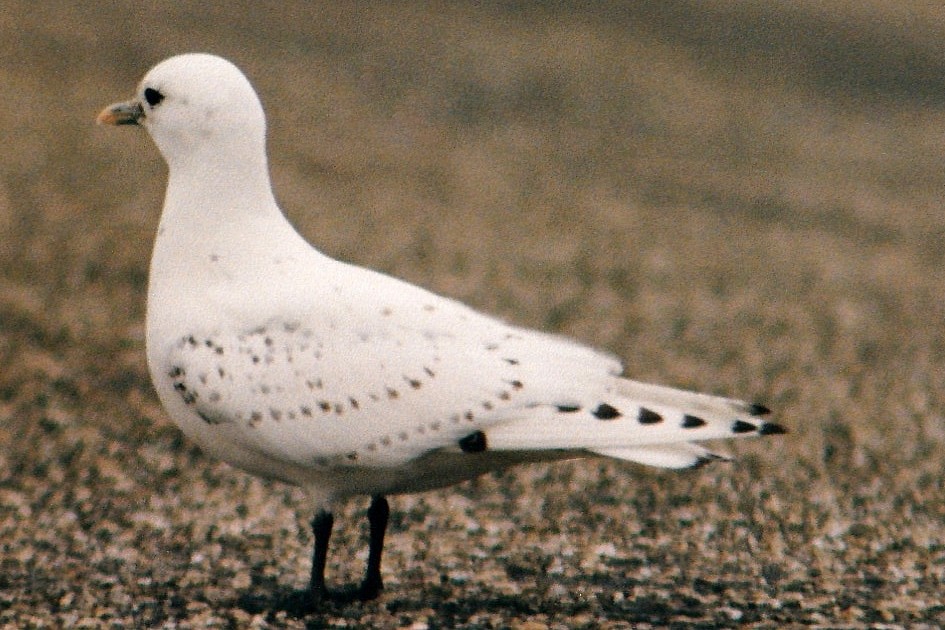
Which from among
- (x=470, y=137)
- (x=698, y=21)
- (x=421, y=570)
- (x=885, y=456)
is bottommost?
(x=421, y=570)

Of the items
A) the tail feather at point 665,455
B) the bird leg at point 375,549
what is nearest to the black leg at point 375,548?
the bird leg at point 375,549

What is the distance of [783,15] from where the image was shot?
2111cm

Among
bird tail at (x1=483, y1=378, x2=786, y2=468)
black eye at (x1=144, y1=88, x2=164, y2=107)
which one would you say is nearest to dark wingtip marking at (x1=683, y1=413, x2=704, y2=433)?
bird tail at (x1=483, y1=378, x2=786, y2=468)

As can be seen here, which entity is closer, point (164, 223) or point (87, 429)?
point (164, 223)

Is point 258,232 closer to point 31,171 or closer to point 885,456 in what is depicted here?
point 885,456

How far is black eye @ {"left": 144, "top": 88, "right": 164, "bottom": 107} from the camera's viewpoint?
586 cm

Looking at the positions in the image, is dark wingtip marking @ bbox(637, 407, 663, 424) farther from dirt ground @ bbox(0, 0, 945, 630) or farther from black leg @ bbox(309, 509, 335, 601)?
black leg @ bbox(309, 509, 335, 601)

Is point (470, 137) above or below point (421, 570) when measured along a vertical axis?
above

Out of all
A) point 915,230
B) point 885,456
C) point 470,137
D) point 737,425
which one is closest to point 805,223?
point 915,230

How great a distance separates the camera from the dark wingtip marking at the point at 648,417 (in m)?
5.32

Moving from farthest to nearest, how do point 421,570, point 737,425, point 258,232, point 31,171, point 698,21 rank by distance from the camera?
point 698,21 → point 31,171 → point 421,570 → point 258,232 → point 737,425

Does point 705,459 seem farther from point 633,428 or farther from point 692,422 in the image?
point 633,428

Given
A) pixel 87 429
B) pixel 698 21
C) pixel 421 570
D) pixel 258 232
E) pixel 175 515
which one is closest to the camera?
pixel 258 232

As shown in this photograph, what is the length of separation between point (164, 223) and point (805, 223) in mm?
8812
